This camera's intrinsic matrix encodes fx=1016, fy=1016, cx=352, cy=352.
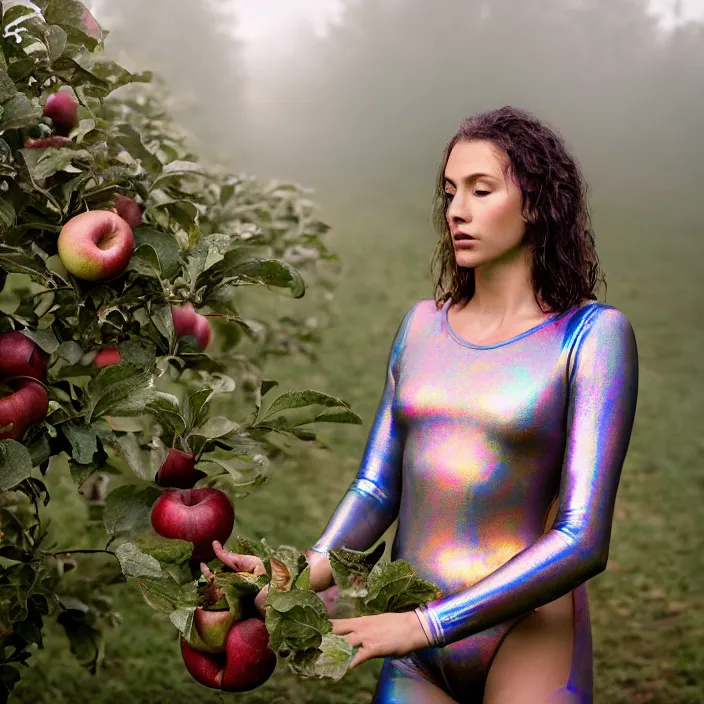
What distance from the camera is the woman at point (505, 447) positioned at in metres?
1.05

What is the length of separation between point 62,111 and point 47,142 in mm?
158

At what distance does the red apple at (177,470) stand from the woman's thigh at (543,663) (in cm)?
43

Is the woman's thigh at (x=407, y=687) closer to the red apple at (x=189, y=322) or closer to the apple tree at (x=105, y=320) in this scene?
the apple tree at (x=105, y=320)

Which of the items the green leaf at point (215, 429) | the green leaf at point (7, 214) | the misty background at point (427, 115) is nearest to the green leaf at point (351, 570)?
the green leaf at point (215, 429)

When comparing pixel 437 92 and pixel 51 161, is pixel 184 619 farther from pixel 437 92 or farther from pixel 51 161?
pixel 437 92

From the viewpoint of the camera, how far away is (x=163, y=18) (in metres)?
9.04

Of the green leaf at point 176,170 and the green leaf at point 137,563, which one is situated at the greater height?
the green leaf at point 176,170

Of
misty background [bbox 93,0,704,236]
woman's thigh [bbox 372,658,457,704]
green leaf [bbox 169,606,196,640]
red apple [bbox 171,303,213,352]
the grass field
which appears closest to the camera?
green leaf [bbox 169,606,196,640]

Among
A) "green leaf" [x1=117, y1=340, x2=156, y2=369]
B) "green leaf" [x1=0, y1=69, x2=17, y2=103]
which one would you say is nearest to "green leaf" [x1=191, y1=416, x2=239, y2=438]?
"green leaf" [x1=117, y1=340, x2=156, y2=369]

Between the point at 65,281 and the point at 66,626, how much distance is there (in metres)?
0.62

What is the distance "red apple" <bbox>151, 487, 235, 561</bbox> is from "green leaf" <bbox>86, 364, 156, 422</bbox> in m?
0.12

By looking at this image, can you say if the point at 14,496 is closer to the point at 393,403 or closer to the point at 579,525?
the point at 393,403

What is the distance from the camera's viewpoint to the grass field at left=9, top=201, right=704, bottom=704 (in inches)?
115

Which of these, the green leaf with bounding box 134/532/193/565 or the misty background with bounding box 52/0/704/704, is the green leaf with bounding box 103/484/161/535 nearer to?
the green leaf with bounding box 134/532/193/565
